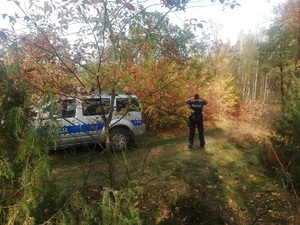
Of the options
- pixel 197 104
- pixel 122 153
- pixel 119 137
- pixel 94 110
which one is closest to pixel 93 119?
pixel 94 110

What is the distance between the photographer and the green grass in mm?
3816

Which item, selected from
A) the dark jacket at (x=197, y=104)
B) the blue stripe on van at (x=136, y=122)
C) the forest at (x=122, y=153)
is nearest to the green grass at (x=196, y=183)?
the forest at (x=122, y=153)

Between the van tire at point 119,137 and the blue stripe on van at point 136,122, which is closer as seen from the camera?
the van tire at point 119,137

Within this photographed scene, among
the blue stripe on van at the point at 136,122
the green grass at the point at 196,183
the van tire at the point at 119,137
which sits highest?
the blue stripe on van at the point at 136,122

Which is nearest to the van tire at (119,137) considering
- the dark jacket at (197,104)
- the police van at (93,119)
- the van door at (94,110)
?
the police van at (93,119)

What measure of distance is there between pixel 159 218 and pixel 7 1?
11.9 feet

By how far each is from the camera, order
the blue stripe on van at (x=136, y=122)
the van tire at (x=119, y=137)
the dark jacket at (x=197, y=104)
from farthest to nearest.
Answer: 1. the blue stripe on van at (x=136, y=122)
2. the dark jacket at (x=197, y=104)
3. the van tire at (x=119, y=137)

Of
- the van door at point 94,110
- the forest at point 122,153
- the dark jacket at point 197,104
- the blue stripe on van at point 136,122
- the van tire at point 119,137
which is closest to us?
the forest at point 122,153

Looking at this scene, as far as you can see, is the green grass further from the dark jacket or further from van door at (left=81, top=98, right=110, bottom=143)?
the dark jacket

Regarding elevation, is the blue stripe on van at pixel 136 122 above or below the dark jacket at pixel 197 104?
below

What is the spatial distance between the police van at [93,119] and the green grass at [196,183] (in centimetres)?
54

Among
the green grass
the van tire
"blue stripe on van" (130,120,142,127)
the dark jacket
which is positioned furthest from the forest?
the dark jacket

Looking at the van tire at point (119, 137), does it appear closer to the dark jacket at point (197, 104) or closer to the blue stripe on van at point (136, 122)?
the blue stripe on van at point (136, 122)

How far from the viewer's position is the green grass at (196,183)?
3816 mm
